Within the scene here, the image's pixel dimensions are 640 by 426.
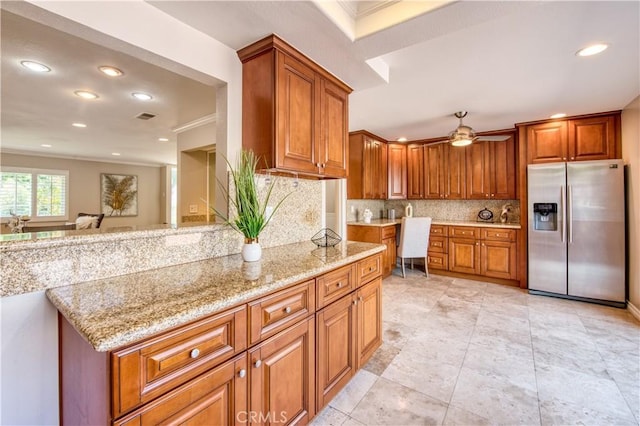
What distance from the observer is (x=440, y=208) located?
5.17 meters

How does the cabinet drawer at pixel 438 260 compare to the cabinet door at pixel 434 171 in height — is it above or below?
below

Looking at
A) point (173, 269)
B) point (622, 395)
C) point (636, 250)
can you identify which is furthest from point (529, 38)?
point (636, 250)

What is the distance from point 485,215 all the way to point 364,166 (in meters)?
2.31

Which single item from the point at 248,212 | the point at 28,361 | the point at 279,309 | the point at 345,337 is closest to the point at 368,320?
the point at 345,337

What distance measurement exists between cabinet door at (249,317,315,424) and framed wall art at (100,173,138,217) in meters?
7.84

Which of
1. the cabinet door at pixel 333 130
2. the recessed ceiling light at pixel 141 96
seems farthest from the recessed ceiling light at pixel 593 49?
the recessed ceiling light at pixel 141 96

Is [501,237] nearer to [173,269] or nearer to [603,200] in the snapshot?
[603,200]

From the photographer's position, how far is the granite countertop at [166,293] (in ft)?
2.62

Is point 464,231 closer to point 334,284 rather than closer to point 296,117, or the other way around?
point 334,284

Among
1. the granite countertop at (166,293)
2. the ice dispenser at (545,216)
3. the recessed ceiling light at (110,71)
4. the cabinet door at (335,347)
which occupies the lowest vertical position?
the cabinet door at (335,347)

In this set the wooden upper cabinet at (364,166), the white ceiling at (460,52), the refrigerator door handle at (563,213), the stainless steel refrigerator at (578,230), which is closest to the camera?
the white ceiling at (460,52)

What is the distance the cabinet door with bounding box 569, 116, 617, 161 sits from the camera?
3332 millimetres

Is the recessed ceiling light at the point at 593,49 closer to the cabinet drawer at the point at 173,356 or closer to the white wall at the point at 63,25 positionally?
the white wall at the point at 63,25

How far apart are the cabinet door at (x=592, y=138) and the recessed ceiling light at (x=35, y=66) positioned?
5581mm
